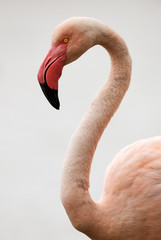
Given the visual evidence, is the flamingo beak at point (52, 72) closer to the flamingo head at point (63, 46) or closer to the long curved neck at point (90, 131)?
the flamingo head at point (63, 46)

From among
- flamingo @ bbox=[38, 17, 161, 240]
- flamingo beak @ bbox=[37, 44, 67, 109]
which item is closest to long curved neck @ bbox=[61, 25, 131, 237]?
flamingo @ bbox=[38, 17, 161, 240]

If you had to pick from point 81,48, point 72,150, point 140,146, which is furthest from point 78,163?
point 81,48

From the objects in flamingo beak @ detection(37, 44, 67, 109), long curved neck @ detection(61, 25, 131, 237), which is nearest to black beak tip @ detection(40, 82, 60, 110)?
flamingo beak @ detection(37, 44, 67, 109)

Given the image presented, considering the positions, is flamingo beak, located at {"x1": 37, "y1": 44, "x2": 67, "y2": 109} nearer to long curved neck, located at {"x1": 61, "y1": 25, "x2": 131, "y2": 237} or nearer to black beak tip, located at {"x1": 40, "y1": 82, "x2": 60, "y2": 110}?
black beak tip, located at {"x1": 40, "y1": 82, "x2": 60, "y2": 110}

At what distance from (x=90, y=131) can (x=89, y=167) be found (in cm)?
14

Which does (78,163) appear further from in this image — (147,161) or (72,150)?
(147,161)

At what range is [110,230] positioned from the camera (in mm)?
1558

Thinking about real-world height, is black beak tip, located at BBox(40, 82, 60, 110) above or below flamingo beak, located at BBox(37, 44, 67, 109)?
below

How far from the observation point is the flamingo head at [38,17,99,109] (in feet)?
4.85

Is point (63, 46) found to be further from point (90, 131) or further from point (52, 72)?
point (90, 131)

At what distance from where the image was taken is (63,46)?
1523 millimetres

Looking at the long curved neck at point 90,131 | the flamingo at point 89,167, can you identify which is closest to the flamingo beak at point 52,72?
the flamingo at point 89,167

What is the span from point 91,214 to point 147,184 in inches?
9.3

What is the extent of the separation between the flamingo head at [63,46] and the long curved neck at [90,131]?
0.21ft
